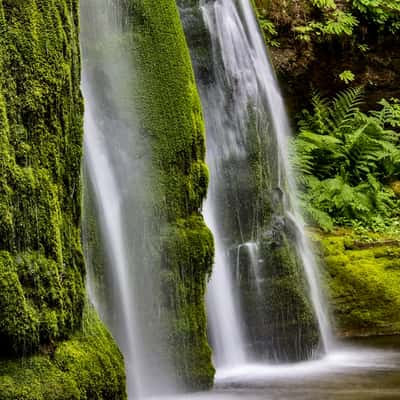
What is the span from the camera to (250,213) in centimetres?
791

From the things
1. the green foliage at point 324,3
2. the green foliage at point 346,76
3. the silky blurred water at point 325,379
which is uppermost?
the green foliage at point 324,3

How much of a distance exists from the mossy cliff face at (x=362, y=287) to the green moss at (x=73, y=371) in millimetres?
5219

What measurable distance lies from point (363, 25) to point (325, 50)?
90 centimetres

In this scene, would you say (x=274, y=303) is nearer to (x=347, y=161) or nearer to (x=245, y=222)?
(x=245, y=222)

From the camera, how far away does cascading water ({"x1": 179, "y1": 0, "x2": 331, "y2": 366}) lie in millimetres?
7578

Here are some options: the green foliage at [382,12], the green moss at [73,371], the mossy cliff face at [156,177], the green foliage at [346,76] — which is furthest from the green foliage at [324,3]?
the green moss at [73,371]

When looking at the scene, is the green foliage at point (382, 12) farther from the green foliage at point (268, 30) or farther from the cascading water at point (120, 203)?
the cascading water at point (120, 203)

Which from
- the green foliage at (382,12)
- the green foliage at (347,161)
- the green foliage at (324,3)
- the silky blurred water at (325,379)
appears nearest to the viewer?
the silky blurred water at (325,379)

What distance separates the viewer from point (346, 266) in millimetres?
9305

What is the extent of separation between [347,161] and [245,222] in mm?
4099

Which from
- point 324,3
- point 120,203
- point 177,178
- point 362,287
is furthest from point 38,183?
point 324,3

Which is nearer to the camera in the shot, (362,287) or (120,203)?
(120,203)

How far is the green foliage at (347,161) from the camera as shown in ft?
33.9

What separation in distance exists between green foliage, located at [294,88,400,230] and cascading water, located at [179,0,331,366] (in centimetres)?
199
